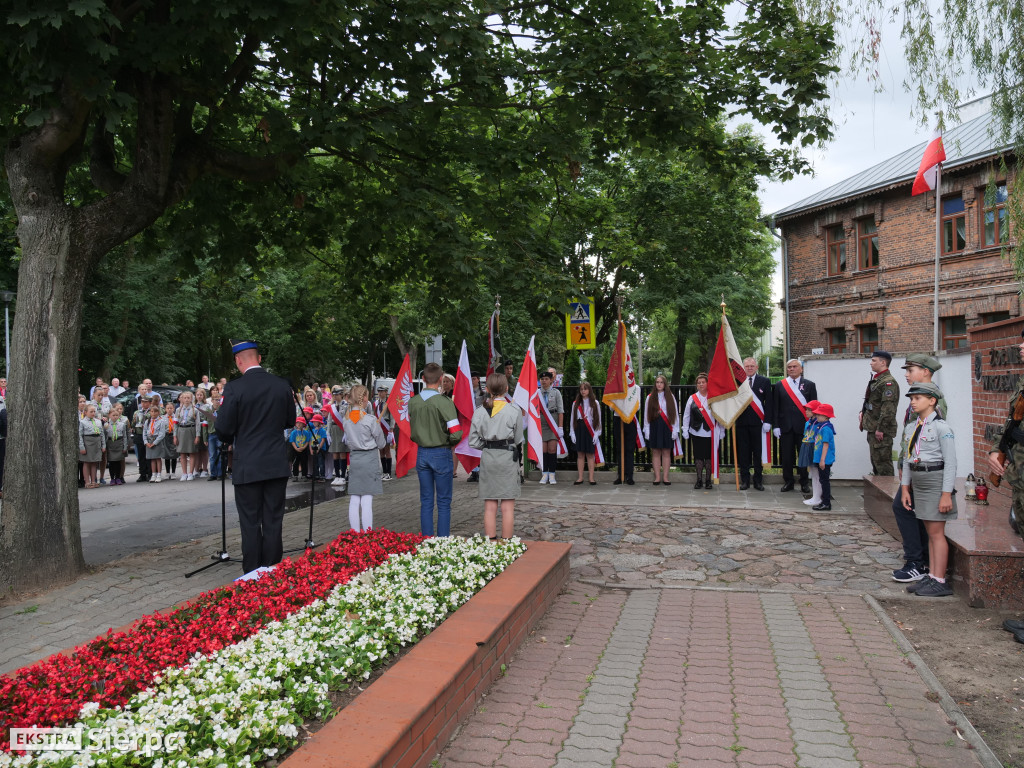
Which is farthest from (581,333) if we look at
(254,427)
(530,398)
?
(254,427)

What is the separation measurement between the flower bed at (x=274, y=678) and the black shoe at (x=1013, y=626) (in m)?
4.00

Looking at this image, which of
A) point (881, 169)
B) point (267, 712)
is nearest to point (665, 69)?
point (267, 712)

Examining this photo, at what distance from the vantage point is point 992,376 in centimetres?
979

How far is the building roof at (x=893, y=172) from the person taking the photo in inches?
978

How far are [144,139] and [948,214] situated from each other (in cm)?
2765

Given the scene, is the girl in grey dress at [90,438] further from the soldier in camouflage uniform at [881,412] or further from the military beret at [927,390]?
the military beret at [927,390]

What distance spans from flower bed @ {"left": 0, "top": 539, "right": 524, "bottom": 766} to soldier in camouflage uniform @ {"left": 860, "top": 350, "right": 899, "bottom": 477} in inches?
304

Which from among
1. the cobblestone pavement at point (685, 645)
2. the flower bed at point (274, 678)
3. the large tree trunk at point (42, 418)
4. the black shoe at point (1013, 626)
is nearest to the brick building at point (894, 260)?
the cobblestone pavement at point (685, 645)

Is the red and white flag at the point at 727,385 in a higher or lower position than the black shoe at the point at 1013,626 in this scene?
higher

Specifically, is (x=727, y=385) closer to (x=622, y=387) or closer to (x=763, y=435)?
(x=763, y=435)

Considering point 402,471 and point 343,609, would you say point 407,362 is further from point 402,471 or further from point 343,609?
point 343,609

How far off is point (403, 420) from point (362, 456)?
146 cm

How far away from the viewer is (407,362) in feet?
34.8

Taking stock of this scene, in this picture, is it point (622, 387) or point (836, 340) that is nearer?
point (622, 387)
